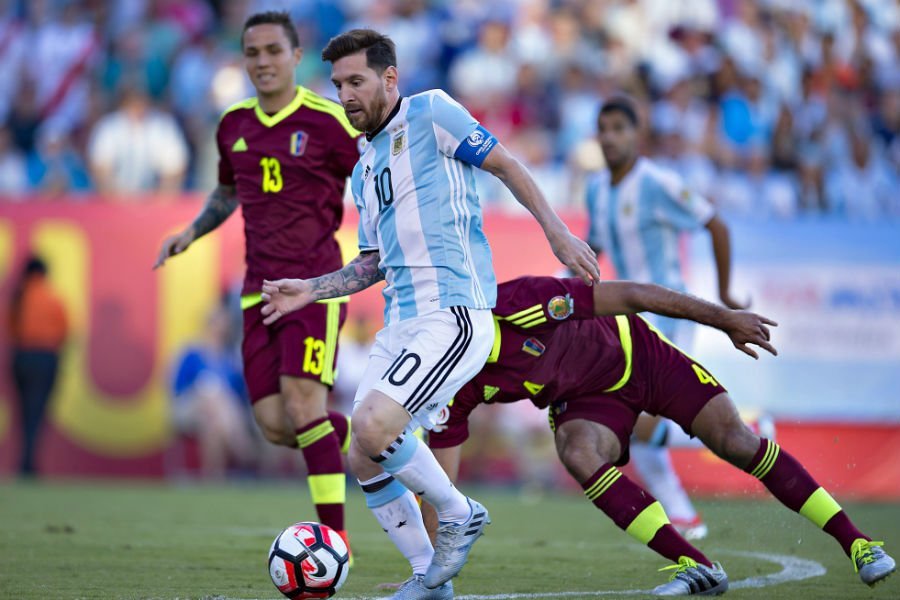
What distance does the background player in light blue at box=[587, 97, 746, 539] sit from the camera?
959 cm

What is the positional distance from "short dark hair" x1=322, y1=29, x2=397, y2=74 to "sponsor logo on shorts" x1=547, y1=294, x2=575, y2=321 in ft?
4.39

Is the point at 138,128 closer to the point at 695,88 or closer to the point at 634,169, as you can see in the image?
the point at 695,88

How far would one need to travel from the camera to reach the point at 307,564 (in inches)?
239

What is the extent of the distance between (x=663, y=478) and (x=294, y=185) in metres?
3.66

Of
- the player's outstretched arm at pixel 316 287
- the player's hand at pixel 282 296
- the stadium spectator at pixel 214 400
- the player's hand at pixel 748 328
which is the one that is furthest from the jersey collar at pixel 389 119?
the stadium spectator at pixel 214 400

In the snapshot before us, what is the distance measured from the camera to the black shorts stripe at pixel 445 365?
19.5ft

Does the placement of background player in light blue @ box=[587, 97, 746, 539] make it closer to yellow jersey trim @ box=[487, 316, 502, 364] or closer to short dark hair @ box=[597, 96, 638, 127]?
short dark hair @ box=[597, 96, 638, 127]

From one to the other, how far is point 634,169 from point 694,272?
16.8 ft

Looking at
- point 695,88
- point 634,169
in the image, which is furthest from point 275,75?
point 695,88

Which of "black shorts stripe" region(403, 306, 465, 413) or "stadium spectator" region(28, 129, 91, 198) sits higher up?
"stadium spectator" region(28, 129, 91, 198)

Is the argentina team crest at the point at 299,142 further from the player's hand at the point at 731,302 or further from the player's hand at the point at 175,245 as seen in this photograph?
the player's hand at the point at 731,302

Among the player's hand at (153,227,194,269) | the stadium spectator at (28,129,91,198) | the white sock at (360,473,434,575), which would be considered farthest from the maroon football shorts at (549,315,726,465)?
the stadium spectator at (28,129,91,198)

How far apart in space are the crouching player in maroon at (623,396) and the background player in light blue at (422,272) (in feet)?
1.26

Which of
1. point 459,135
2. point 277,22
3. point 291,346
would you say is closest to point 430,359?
point 459,135
